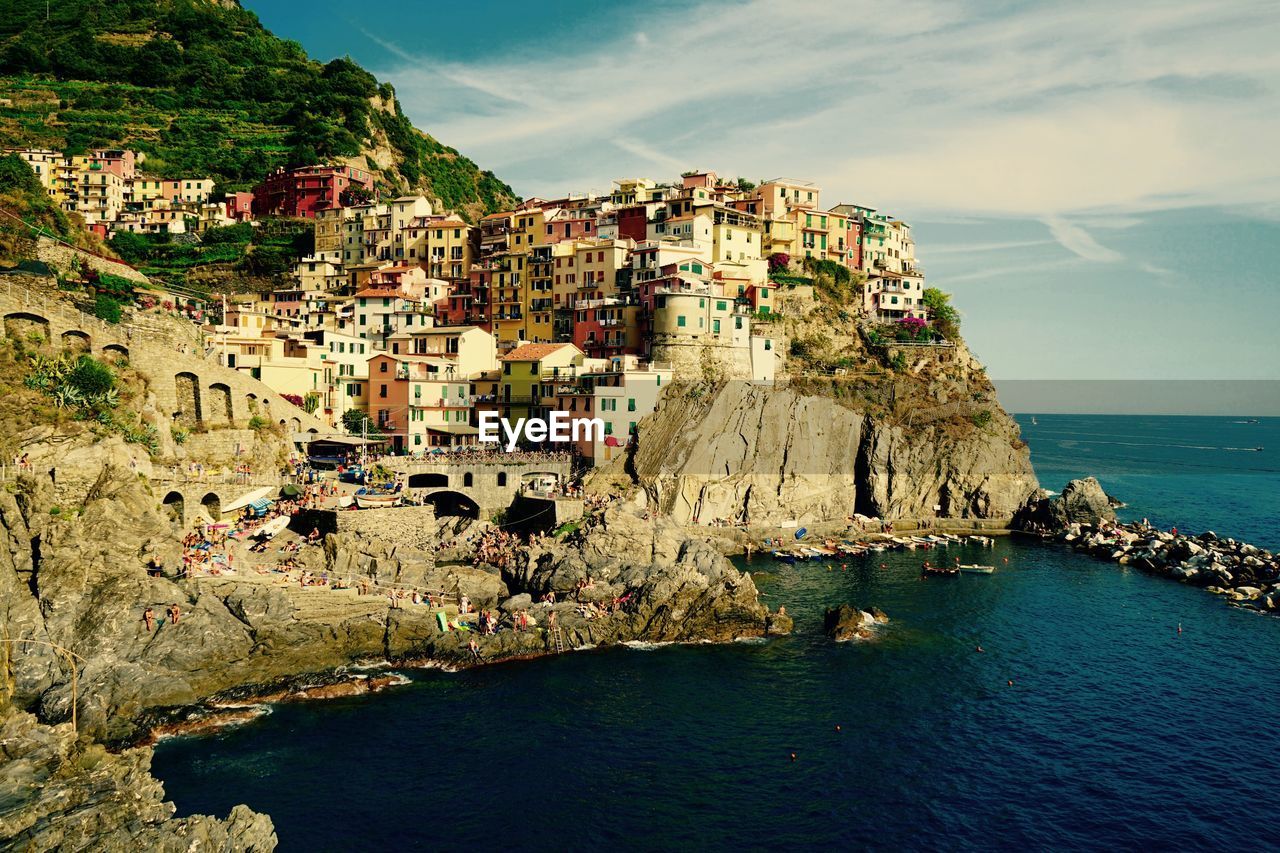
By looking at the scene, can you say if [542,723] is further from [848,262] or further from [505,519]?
[848,262]

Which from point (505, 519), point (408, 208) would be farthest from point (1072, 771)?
point (408, 208)

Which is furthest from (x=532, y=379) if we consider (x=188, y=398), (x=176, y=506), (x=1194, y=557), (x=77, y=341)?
(x=1194, y=557)

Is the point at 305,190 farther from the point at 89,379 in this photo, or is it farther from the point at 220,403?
the point at 89,379

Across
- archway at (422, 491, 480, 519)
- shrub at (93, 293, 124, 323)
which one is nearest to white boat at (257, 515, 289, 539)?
archway at (422, 491, 480, 519)

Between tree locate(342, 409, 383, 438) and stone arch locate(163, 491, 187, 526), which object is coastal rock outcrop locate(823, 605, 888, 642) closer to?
stone arch locate(163, 491, 187, 526)

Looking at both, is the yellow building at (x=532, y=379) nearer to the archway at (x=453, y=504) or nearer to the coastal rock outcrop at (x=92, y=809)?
the archway at (x=453, y=504)
